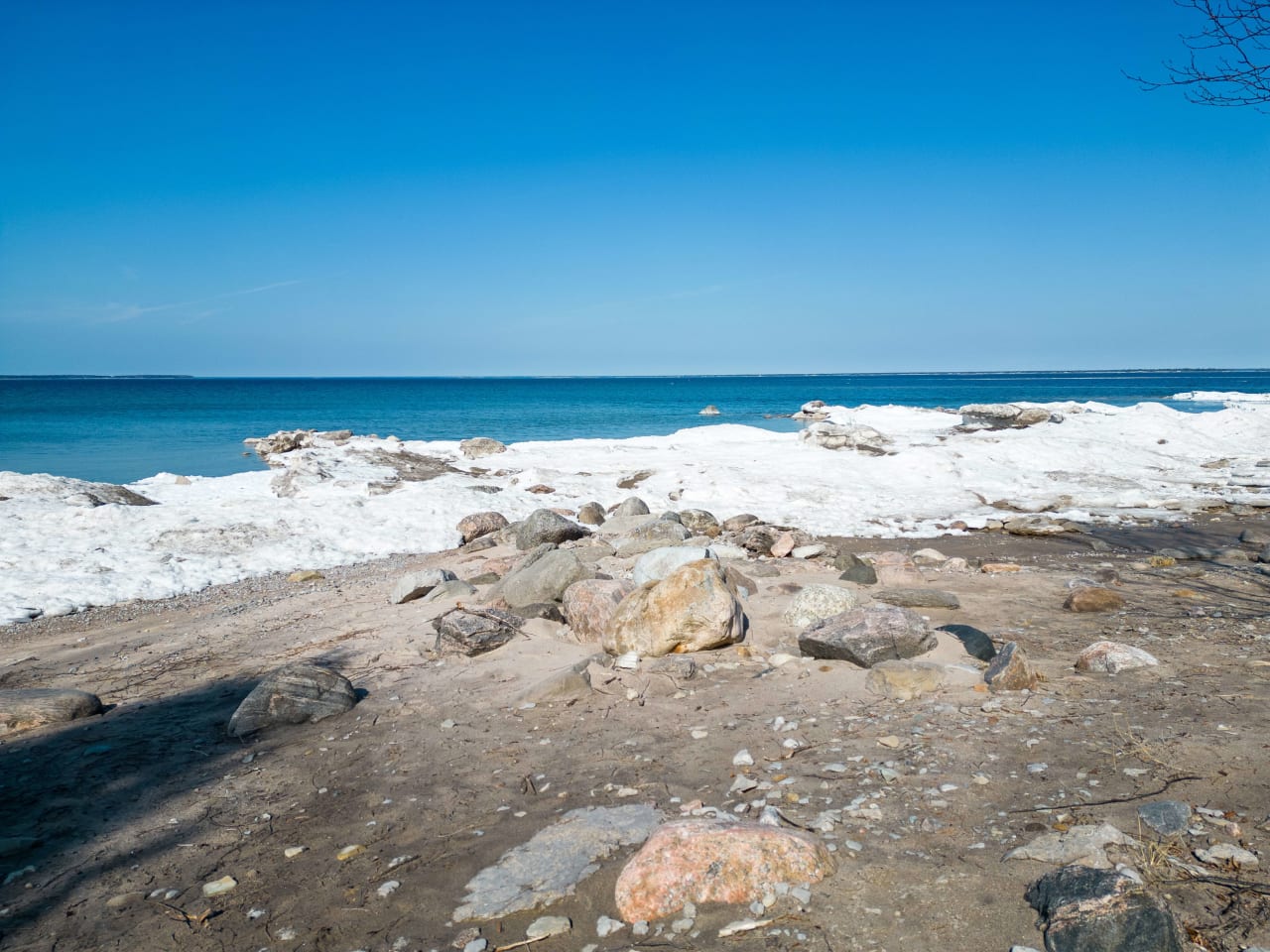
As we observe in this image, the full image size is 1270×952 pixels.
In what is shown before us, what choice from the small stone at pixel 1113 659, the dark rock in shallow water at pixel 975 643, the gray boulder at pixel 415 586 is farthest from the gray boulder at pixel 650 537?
the small stone at pixel 1113 659

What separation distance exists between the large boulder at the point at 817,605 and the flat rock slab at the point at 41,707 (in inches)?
214

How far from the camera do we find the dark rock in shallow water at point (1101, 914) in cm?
235

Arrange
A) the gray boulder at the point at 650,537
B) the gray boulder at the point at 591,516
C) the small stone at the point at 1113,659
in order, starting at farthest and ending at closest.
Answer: the gray boulder at the point at 591,516
the gray boulder at the point at 650,537
the small stone at the point at 1113,659

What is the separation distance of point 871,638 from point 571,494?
34.4 ft

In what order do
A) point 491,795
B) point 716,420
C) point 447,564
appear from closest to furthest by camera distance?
point 491,795, point 447,564, point 716,420

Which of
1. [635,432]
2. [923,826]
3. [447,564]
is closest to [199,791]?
[923,826]

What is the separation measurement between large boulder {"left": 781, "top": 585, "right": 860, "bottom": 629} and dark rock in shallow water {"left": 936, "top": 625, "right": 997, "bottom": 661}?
96 centimetres

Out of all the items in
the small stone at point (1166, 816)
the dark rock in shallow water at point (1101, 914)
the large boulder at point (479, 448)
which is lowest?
the small stone at point (1166, 816)

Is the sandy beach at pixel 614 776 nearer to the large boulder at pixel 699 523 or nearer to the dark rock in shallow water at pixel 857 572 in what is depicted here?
the dark rock in shallow water at pixel 857 572

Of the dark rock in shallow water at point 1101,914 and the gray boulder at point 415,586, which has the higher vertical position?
the dark rock in shallow water at point 1101,914

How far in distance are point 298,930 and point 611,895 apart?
4.14 ft

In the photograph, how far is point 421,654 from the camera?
249 inches

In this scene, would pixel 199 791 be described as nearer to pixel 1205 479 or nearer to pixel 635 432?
pixel 1205 479

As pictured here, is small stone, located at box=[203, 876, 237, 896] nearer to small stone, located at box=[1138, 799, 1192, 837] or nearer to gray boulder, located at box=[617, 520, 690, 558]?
small stone, located at box=[1138, 799, 1192, 837]
